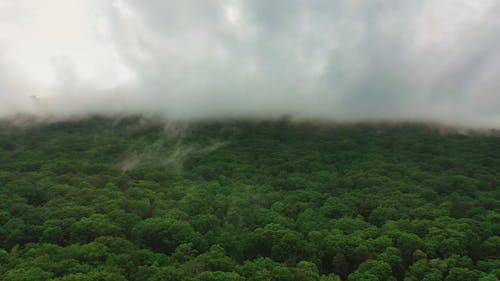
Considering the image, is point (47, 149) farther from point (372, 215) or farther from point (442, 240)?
point (442, 240)

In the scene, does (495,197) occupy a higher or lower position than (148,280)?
higher

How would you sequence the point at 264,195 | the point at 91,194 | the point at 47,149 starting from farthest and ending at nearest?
the point at 47,149 → the point at 264,195 → the point at 91,194

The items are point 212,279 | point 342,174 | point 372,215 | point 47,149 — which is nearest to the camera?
point 212,279

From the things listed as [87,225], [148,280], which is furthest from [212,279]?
[87,225]

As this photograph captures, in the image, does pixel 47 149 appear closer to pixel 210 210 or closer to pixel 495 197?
pixel 210 210

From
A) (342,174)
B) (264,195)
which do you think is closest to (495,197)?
(342,174)

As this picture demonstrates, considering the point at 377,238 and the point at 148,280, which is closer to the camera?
the point at 148,280
